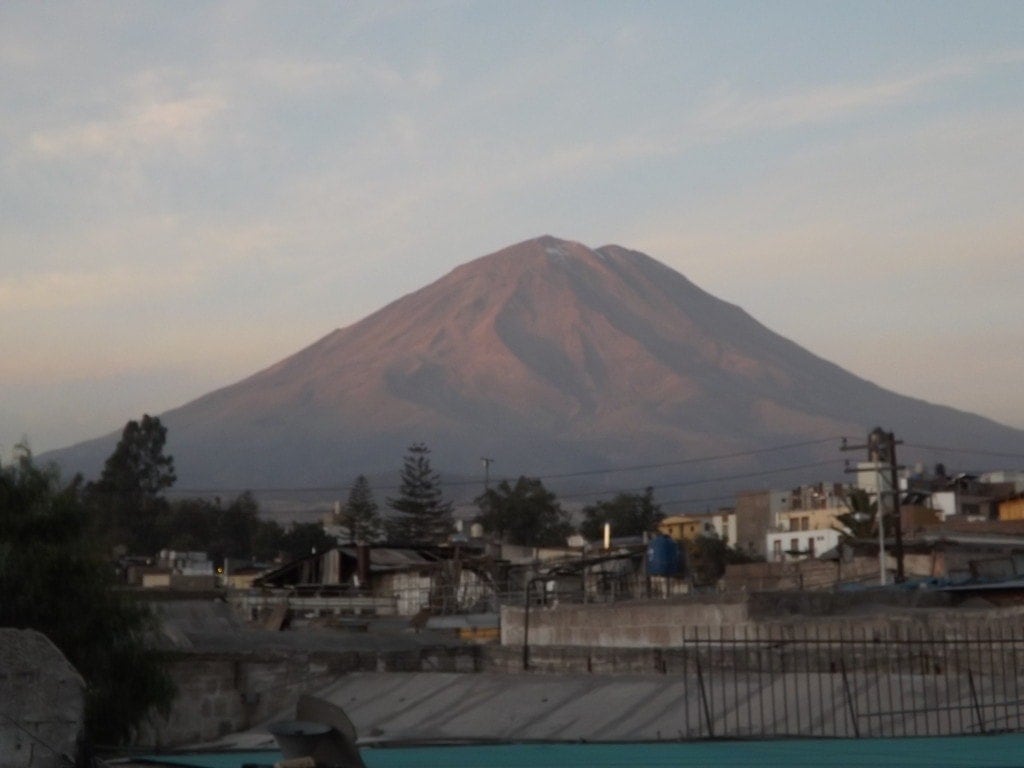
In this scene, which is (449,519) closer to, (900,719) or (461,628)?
(461,628)

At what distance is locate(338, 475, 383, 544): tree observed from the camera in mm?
84062

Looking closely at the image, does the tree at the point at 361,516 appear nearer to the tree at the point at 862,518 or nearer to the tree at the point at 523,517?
the tree at the point at 523,517

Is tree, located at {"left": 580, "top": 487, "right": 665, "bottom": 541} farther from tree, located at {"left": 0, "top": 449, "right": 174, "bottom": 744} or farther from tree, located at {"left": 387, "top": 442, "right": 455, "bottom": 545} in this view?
tree, located at {"left": 0, "top": 449, "right": 174, "bottom": 744}

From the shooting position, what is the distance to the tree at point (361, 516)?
84062mm

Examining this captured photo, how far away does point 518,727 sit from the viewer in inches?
639

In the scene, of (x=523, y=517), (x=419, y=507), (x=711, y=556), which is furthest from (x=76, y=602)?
(x=419, y=507)

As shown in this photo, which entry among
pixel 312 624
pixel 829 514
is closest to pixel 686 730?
pixel 312 624

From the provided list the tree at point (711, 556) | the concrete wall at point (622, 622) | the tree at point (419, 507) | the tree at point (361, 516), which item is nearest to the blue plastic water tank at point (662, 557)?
the concrete wall at point (622, 622)

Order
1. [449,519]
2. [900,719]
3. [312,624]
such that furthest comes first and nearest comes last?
[449,519] < [312,624] < [900,719]

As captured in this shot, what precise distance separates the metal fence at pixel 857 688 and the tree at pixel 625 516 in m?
67.2

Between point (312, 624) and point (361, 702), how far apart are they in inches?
395

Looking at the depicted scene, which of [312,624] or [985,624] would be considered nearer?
[985,624]

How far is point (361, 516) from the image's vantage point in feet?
288

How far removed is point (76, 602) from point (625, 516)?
6997 centimetres
